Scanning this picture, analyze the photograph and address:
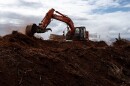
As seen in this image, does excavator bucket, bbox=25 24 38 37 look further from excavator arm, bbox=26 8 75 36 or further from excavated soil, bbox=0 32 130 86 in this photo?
excavated soil, bbox=0 32 130 86

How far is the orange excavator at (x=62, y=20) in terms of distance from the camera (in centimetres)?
2915

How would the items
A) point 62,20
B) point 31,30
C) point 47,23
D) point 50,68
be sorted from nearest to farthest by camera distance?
point 50,68, point 31,30, point 47,23, point 62,20

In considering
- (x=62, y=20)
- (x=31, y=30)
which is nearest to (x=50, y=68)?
(x=31, y=30)

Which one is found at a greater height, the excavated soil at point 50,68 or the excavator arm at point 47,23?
the excavator arm at point 47,23

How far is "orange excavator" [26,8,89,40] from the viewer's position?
29.1 m

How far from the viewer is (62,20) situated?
119ft

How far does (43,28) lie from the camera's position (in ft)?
102

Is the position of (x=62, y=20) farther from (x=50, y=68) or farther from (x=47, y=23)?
(x=50, y=68)

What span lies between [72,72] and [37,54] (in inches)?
71.7

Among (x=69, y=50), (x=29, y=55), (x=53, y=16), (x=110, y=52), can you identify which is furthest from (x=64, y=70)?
(x=53, y=16)

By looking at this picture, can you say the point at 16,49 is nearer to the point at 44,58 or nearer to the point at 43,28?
the point at 44,58

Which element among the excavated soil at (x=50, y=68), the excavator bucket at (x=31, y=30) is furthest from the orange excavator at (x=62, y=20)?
the excavated soil at (x=50, y=68)

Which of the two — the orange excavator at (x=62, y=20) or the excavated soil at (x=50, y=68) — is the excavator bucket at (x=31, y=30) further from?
the excavated soil at (x=50, y=68)

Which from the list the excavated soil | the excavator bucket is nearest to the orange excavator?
the excavator bucket
